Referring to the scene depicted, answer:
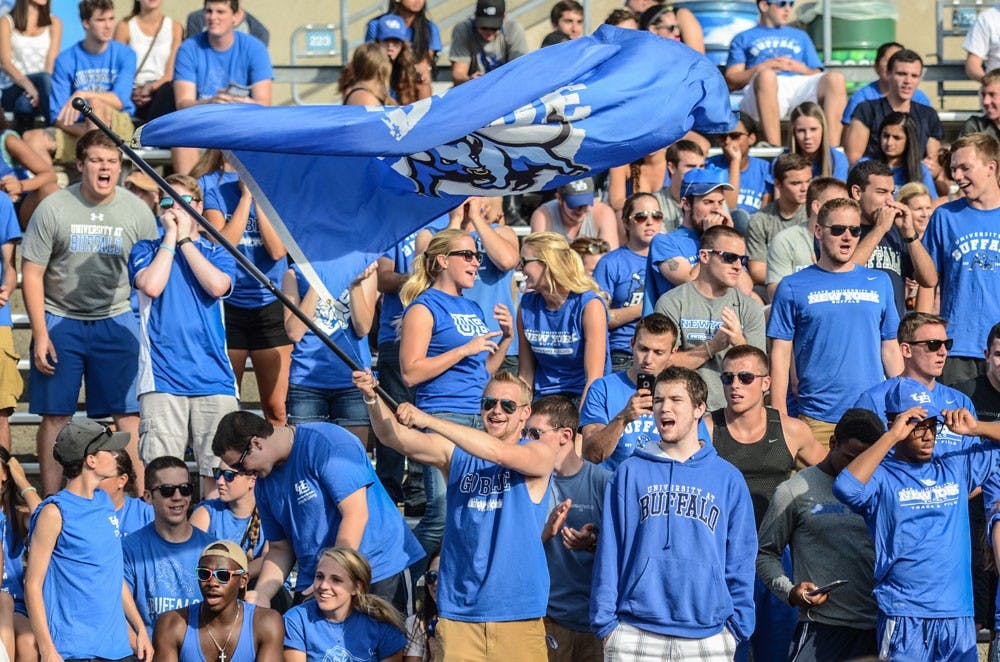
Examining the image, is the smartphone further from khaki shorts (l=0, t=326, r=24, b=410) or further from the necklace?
khaki shorts (l=0, t=326, r=24, b=410)

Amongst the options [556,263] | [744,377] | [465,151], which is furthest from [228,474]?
[744,377]

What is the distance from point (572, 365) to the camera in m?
9.55

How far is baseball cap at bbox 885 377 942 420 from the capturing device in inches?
314

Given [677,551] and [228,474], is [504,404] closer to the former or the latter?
[677,551]

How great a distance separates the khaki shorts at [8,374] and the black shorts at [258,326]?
123 cm

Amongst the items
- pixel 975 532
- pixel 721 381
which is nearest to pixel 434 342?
pixel 721 381

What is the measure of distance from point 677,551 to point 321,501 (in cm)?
169

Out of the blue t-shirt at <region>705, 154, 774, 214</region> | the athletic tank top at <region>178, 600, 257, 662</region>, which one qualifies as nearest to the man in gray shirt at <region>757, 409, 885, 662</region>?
the athletic tank top at <region>178, 600, 257, 662</region>

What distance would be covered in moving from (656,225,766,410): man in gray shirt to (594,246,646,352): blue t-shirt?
0.74 meters

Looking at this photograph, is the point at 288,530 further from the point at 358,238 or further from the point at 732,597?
the point at 732,597

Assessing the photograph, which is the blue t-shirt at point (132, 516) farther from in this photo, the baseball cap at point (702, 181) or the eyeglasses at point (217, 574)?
the baseball cap at point (702, 181)

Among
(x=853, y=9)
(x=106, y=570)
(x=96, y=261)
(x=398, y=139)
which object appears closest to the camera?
(x=398, y=139)

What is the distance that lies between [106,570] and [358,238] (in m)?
2.08

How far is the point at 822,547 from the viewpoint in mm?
8148
